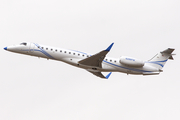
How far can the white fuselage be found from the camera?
34.3m

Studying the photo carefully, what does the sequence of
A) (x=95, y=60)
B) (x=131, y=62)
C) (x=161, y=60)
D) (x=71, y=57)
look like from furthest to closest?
1. (x=161, y=60)
2. (x=71, y=57)
3. (x=131, y=62)
4. (x=95, y=60)

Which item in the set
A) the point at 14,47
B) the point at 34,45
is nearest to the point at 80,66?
the point at 34,45

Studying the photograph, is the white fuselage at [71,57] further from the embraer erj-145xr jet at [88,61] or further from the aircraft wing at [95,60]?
the aircraft wing at [95,60]

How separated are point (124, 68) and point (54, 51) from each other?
27.6 ft

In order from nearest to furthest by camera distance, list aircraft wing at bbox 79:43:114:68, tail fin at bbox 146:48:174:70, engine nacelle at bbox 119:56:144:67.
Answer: aircraft wing at bbox 79:43:114:68, engine nacelle at bbox 119:56:144:67, tail fin at bbox 146:48:174:70

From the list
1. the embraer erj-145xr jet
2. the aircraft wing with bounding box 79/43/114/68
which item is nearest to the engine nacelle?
the embraer erj-145xr jet

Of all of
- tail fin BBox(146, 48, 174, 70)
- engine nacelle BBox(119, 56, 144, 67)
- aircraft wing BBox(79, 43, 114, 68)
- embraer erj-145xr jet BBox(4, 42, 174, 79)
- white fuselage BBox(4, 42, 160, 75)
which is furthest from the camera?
tail fin BBox(146, 48, 174, 70)

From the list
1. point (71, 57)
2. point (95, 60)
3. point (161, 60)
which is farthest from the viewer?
point (161, 60)

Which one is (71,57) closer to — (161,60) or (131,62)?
(131,62)

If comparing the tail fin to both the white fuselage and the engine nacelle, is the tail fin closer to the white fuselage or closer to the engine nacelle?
the white fuselage

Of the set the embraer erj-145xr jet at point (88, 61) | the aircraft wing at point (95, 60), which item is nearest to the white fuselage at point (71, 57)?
the embraer erj-145xr jet at point (88, 61)

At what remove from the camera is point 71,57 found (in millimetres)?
34375

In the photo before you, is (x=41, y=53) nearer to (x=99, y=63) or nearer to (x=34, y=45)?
→ (x=34, y=45)

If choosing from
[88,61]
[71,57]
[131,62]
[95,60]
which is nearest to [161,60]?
[131,62]
